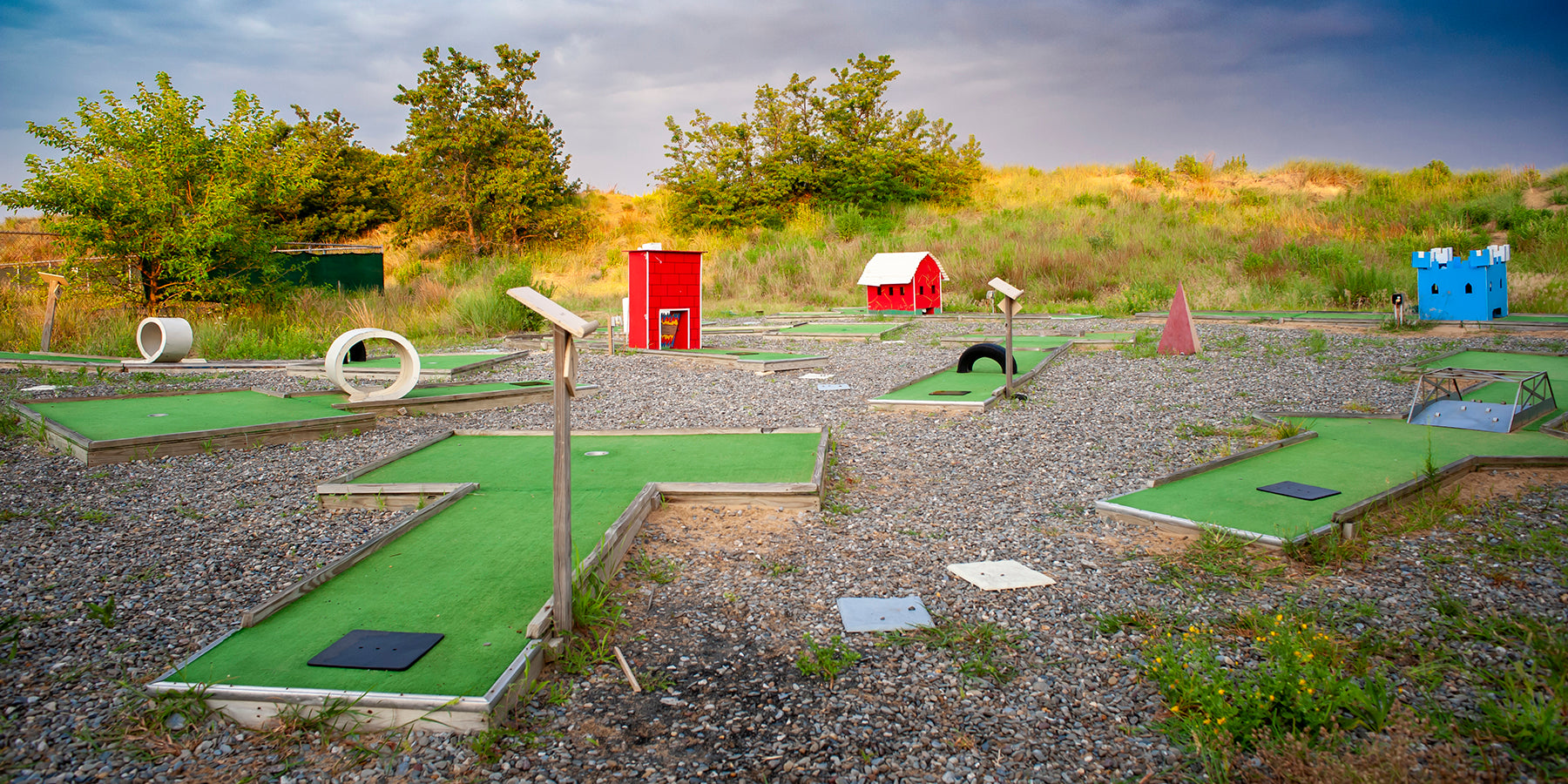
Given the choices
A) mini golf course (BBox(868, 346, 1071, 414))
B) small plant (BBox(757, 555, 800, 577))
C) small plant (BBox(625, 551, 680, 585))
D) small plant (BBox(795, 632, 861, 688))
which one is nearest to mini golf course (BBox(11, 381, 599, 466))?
mini golf course (BBox(868, 346, 1071, 414))

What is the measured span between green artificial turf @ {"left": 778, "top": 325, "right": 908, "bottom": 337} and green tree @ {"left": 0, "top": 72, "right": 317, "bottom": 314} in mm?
7205

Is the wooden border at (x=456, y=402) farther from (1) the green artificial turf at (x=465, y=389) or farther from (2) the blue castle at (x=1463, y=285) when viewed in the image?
(2) the blue castle at (x=1463, y=285)

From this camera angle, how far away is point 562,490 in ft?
8.16

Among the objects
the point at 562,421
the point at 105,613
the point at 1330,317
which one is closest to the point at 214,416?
the point at 105,613

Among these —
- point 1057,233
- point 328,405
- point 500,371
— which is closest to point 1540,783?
point 328,405

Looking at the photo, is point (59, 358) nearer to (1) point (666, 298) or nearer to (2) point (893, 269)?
(1) point (666, 298)

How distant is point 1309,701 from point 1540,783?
43 cm

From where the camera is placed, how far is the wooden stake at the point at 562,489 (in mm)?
2365

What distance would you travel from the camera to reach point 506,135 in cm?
2475

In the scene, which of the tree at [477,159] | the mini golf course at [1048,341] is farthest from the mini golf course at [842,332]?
the tree at [477,159]

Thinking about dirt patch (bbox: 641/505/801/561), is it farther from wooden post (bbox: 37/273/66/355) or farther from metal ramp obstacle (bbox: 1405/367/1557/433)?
wooden post (bbox: 37/273/66/355)

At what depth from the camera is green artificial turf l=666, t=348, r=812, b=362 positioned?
9.29 meters

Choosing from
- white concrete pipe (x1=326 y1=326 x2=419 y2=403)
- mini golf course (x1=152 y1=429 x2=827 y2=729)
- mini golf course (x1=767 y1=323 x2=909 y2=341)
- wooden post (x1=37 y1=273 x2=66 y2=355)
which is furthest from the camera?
mini golf course (x1=767 y1=323 x2=909 y2=341)

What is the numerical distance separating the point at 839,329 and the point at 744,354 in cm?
339
